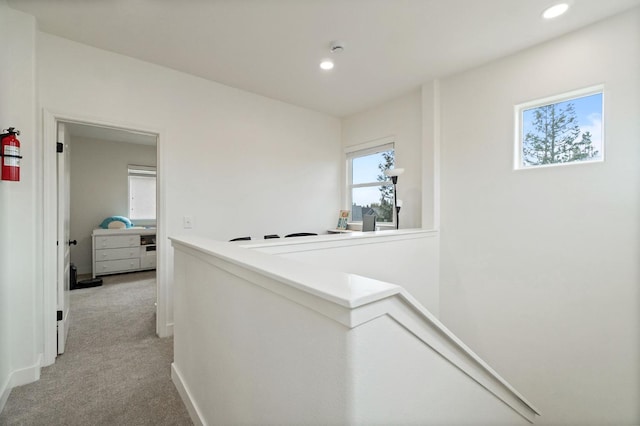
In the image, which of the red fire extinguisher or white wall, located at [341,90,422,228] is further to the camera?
white wall, located at [341,90,422,228]

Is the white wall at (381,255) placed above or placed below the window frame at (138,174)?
below

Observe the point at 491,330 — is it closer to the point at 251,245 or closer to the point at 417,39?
the point at 251,245

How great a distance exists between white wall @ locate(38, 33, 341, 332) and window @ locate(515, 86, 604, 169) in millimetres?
2494

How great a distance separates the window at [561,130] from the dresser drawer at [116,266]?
621 cm

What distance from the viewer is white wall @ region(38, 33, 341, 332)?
2.40 m

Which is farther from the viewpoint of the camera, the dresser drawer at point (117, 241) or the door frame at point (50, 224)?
the dresser drawer at point (117, 241)

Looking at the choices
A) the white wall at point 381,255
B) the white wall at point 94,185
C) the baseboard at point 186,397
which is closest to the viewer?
the baseboard at point 186,397

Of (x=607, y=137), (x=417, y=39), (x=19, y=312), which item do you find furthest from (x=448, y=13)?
(x=19, y=312)

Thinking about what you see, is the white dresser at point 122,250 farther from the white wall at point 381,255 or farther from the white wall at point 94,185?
the white wall at point 381,255

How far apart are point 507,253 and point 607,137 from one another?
1.17 metres

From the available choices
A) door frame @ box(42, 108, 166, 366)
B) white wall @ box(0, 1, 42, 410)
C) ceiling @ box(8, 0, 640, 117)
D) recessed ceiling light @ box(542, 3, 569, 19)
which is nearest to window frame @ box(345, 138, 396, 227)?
ceiling @ box(8, 0, 640, 117)

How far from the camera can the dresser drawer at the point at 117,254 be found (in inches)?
194

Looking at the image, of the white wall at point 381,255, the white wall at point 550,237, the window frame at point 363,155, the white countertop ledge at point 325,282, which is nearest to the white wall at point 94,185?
the window frame at point 363,155

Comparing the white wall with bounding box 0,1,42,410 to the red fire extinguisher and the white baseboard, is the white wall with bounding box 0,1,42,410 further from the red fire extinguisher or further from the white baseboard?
the red fire extinguisher
